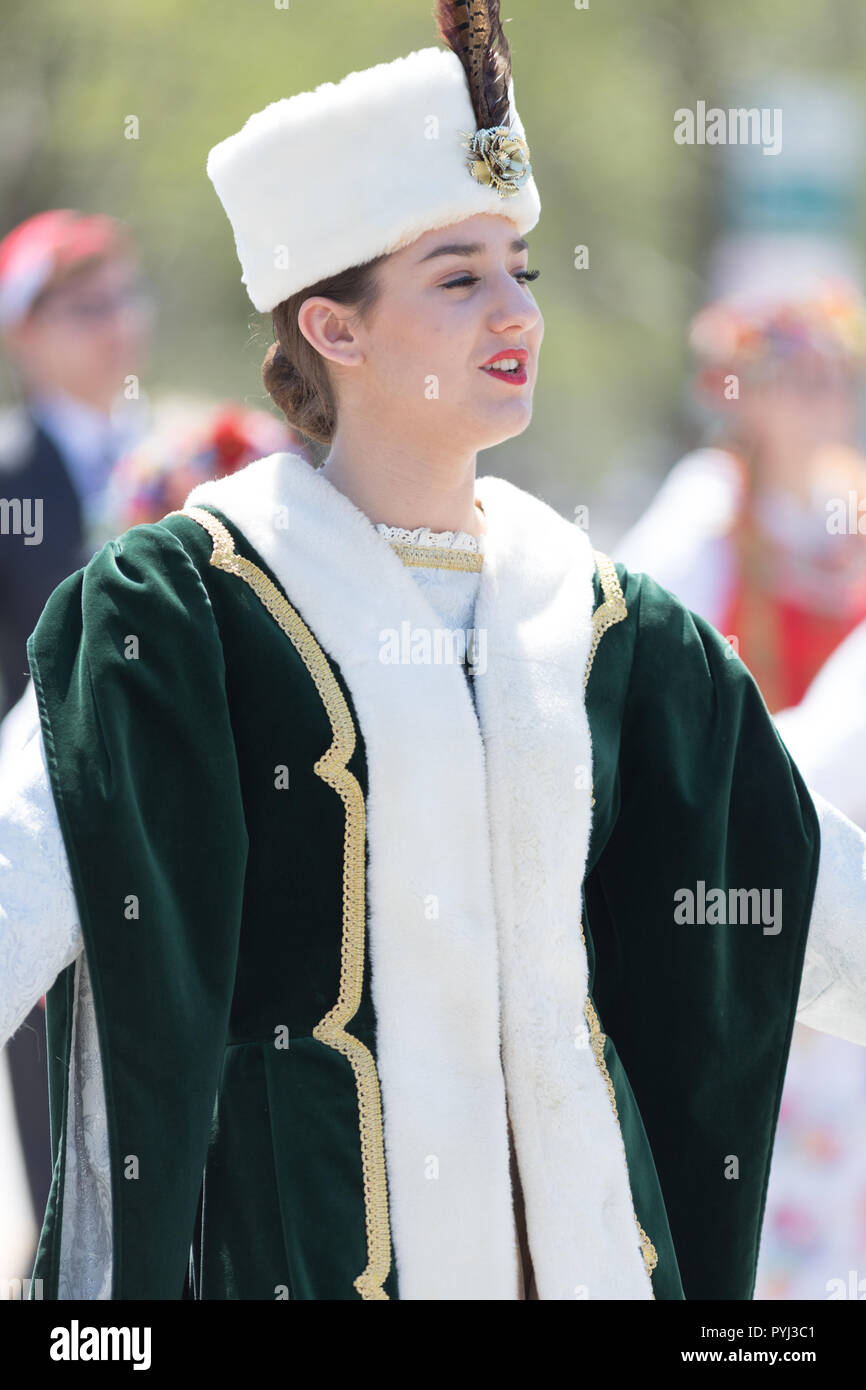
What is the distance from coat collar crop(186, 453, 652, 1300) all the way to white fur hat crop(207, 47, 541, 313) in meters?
0.31

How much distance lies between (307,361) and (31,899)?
2.67ft

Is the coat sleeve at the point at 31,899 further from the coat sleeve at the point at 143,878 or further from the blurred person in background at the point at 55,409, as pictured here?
the blurred person in background at the point at 55,409

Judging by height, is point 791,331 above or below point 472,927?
above

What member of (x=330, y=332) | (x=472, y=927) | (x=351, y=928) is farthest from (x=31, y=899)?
(x=330, y=332)

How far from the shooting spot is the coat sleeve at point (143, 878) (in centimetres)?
220

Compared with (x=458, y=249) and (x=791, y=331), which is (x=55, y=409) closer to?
(x=791, y=331)

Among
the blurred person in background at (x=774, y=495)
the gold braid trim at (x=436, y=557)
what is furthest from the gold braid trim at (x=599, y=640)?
the blurred person in background at (x=774, y=495)

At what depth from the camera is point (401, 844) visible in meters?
2.31

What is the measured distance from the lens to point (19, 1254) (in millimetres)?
4277

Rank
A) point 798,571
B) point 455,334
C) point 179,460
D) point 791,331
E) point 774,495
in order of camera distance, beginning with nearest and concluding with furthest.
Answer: point 455,334 → point 179,460 → point 798,571 → point 774,495 → point 791,331

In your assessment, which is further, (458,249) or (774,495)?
(774,495)

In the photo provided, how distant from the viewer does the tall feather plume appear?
8.12 feet

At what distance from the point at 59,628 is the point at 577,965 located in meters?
0.68
